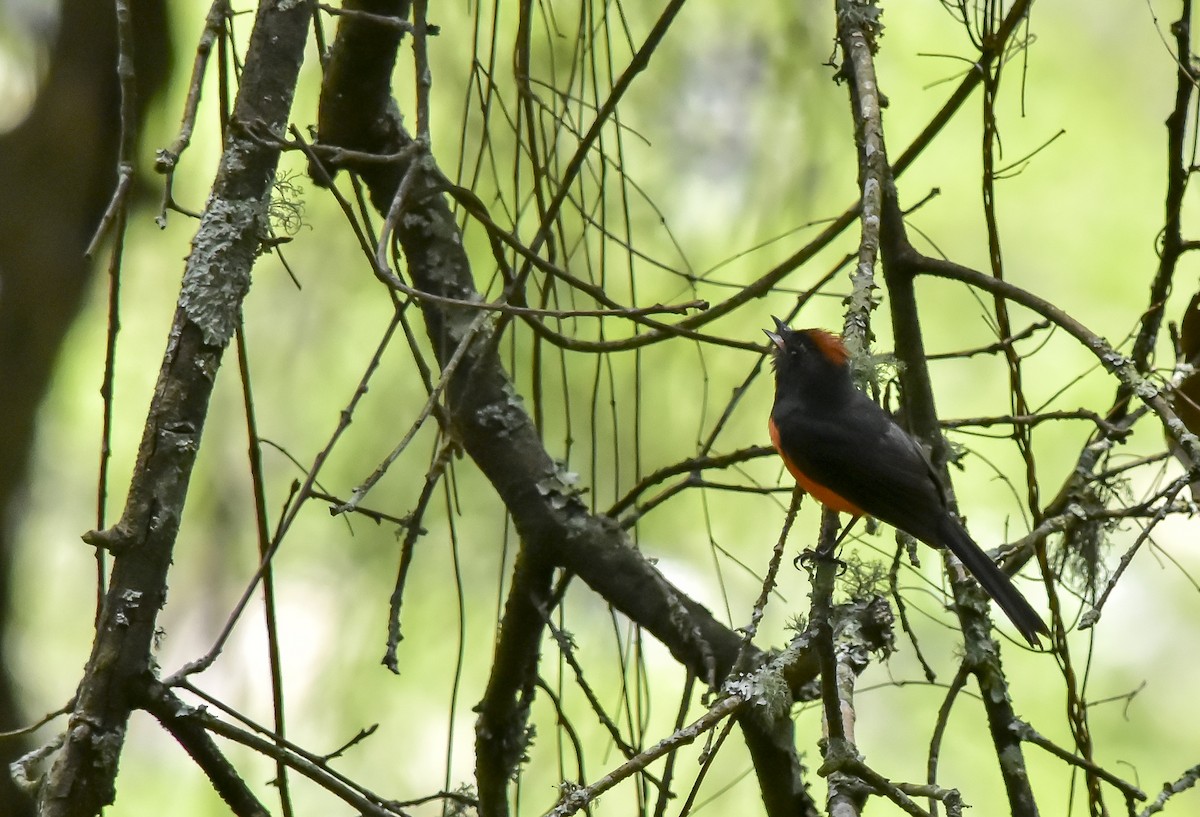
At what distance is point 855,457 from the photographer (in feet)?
10.5

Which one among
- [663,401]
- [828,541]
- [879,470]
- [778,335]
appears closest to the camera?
[828,541]

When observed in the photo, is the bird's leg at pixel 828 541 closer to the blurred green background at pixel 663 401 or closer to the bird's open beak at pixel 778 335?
the bird's open beak at pixel 778 335

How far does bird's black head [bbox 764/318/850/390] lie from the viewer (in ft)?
10.9

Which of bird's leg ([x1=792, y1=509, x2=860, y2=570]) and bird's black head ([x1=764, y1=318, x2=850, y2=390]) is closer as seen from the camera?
bird's leg ([x1=792, y1=509, x2=860, y2=570])

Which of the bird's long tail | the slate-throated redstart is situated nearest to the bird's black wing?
the slate-throated redstart

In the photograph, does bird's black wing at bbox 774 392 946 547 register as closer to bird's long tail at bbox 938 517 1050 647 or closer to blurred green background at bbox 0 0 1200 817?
bird's long tail at bbox 938 517 1050 647

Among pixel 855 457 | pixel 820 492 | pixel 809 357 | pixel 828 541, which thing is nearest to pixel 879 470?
pixel 855 457

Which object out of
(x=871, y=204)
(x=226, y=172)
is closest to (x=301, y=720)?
(x=226, y=172)

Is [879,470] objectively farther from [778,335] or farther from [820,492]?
[778,335]

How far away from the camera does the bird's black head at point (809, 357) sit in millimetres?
3311

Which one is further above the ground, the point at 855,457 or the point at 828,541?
the point at 855,457

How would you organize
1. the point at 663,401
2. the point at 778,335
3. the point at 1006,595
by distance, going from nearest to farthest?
the point at 1006,595 → the point at 778,335 → the point at 663,401

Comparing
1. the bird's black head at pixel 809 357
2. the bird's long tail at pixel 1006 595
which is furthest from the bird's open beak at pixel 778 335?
A: the bird's long tail at pixel 1006 595

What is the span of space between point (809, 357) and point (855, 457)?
351 mm
